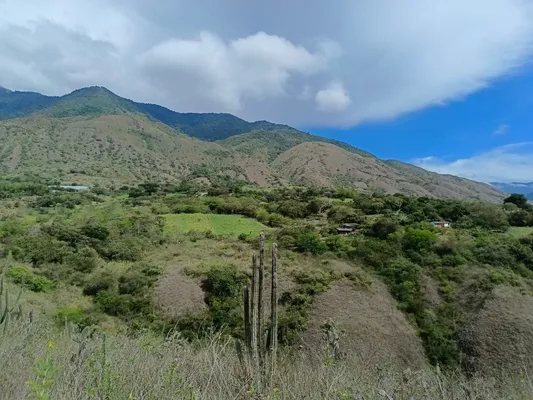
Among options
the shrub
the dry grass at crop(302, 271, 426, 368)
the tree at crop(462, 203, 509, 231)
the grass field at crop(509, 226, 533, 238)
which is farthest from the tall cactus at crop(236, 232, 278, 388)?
the tree at crop(462, 203, 509, 231)

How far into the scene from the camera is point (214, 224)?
161 ft

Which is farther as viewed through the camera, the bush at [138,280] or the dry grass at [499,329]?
the bush at [138,280]

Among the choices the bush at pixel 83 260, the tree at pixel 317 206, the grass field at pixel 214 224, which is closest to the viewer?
the bush at pixel 83 260

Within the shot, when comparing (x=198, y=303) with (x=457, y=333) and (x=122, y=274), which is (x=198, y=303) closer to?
(x=122, y=274)

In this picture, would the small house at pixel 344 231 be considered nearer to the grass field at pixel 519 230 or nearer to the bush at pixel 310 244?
the bush at pixel 310 244

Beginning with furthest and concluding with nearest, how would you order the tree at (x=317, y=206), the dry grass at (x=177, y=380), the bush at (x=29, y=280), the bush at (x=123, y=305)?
1. the tree at (x=317, y=206)
2. the bush at (x=29, y=280)
3. the bush at (x=123, y=305)
4. the dry grass at (x=177, y=380)

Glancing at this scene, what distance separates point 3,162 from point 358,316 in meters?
108

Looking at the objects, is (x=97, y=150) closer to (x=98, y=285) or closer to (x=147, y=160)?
(x=147, y=160)

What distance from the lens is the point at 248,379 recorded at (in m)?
4.13

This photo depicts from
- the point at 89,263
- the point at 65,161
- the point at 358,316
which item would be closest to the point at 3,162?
the point at 65,161

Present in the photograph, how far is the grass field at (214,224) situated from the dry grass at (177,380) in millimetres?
40763

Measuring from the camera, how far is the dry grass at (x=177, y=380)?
2963 mm

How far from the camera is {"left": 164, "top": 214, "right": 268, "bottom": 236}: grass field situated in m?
46.3

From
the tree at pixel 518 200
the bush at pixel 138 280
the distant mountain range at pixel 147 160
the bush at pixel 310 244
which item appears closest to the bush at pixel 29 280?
the bush at pixel 138 280
